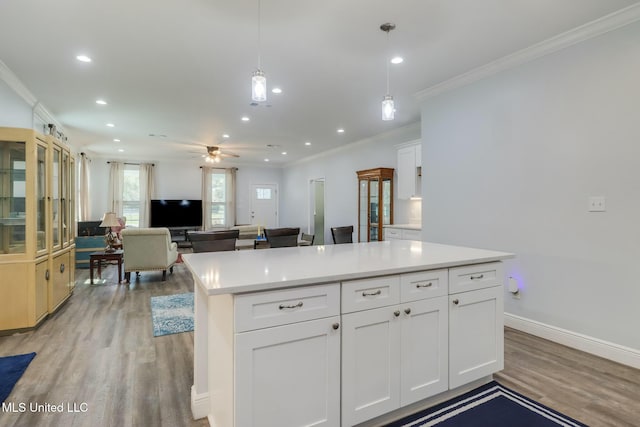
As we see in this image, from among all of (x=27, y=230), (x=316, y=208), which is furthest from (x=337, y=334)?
(x=316, y=208)

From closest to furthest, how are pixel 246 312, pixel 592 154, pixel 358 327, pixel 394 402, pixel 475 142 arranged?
pixel 246 312, pixel 358 327, pixel 394 402, pixel 592 154, pixel 475 142

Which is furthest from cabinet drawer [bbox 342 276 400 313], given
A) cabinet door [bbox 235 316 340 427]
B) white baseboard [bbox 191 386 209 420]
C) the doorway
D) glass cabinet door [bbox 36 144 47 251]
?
the doorway

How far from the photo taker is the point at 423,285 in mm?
1871

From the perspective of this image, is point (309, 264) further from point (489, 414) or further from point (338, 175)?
point (338, 175)

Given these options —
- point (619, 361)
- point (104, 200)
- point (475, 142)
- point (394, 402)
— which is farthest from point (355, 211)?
point (104, 200)

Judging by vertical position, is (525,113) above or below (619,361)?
above

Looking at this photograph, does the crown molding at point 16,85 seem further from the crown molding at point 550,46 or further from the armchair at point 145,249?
the crown molding at point 550,46

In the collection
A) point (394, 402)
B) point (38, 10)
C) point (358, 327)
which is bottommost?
point (394, 402)

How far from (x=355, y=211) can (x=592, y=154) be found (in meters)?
4.88

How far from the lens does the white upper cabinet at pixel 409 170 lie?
5281mm

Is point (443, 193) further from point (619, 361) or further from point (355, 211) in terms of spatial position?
point (355, 211)

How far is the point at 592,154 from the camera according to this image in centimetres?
269

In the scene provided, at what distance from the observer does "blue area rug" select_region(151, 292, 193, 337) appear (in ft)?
10.8

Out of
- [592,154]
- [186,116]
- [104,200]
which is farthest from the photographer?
[104,200]
